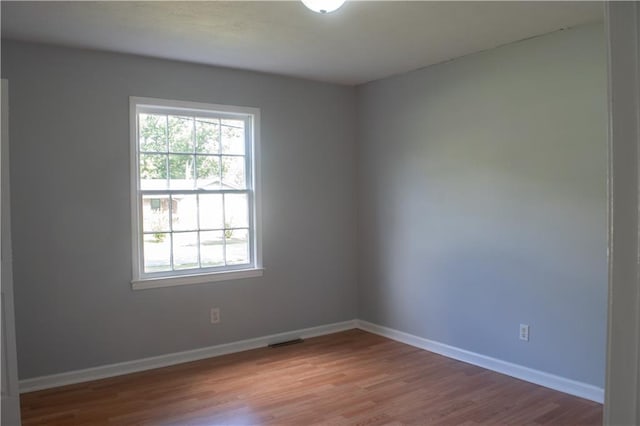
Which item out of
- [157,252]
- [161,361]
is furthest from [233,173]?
[161,361]

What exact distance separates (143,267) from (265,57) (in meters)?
1.99

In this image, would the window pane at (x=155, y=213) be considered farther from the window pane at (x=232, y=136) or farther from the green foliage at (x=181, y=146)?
the window pane at (x=232, y=136)

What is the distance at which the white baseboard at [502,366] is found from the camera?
10.8 ft

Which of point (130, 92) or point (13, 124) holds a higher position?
point (130, 92)

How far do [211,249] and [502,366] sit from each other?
261cm

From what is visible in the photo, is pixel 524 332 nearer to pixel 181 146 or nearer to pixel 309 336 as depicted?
pixel 309 336

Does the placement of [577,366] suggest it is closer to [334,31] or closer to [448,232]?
[448,232]

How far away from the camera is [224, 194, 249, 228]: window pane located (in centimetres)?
444

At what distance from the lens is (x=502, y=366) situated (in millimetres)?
3801

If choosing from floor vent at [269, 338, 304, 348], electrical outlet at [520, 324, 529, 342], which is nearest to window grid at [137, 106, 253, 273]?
floor vent at [269, 338, 304, 348]

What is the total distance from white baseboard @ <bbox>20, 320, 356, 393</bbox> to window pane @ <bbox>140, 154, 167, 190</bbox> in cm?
142

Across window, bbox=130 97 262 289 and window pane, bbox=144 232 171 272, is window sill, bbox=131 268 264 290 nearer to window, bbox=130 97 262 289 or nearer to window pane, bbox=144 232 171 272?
window, bbox=130 97 262 289

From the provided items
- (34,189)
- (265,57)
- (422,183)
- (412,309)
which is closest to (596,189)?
(422,183)

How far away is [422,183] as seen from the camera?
4.41 metres
